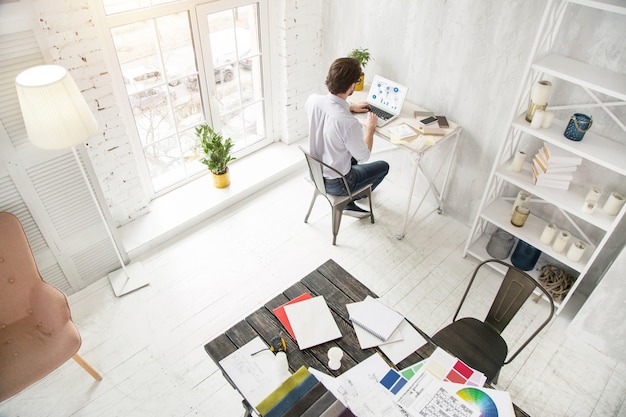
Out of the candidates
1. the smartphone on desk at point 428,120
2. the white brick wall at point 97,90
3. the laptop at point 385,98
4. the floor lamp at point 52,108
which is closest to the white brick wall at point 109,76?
the white brick wall at point 97,90

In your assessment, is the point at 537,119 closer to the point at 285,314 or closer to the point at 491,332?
the point at 491,332

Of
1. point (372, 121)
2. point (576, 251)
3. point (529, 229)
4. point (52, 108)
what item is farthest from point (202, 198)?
point (576, 251)

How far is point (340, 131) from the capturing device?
116 inches

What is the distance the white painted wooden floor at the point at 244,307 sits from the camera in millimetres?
2621

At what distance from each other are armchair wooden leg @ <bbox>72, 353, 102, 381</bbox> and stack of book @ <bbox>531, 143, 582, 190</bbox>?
304 cm

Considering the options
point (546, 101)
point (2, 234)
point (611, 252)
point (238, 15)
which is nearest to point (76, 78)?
point (2, 234)

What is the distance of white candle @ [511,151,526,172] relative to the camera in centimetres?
297

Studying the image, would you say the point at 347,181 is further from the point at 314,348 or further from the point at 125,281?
the point at 125,281

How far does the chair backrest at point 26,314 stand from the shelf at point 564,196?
2.88 metres

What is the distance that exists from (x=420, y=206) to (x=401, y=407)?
2.37m

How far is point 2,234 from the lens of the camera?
7.95ft

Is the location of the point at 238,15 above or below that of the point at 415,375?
Answer: above

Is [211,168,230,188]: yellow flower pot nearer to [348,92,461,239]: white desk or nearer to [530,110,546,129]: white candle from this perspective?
[348,92,461,239]: white desk

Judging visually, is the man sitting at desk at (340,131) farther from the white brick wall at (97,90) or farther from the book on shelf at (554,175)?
the white brick wall at (97,90)
